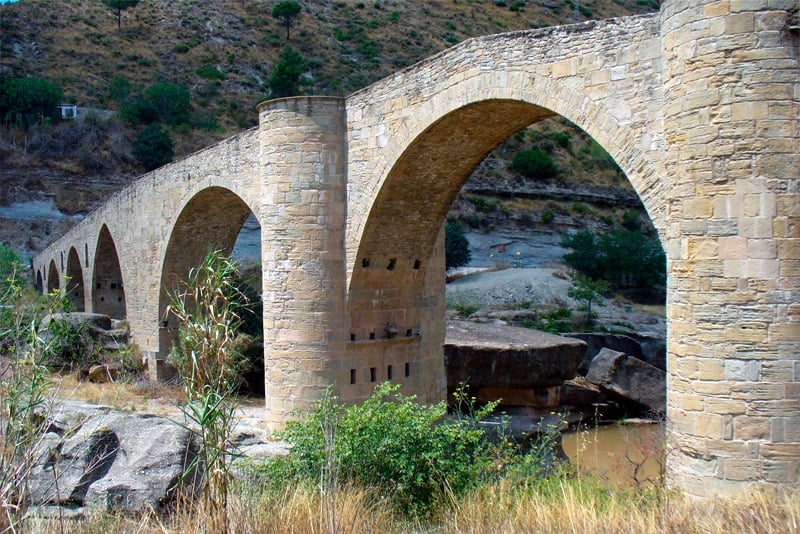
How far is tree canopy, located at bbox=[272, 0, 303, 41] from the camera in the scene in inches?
2025

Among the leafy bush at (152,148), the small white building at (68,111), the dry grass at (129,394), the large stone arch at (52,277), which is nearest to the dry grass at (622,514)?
the dry grass at (129,394)

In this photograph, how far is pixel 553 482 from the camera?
6.10m

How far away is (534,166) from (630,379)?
1010 inches

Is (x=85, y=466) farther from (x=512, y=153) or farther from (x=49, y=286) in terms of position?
(x=512, y=153)

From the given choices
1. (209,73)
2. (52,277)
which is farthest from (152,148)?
(209,73)

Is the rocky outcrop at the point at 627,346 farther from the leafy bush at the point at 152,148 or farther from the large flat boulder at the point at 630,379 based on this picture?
the leafy bush at the point at 152,148

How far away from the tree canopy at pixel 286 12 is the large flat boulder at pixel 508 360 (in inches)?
1593

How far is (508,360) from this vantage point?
14.1m

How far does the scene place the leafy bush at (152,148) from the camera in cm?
3609

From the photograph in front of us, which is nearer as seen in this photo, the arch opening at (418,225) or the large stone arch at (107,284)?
the arch opening at (418,225)

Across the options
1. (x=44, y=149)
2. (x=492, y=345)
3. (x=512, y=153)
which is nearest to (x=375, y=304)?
(x=492, y=345)

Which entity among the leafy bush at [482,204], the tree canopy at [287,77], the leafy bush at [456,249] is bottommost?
the leafy bush at [456,249]

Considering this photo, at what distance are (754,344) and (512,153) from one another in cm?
3763

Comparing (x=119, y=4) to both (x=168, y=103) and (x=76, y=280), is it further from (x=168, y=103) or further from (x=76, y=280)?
(x=76, y=280)
